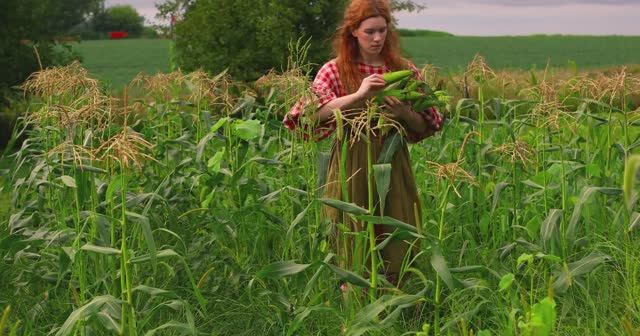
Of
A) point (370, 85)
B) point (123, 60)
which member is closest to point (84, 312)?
point (370, 85)

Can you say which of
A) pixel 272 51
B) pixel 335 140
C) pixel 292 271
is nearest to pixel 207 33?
pixel 272 51

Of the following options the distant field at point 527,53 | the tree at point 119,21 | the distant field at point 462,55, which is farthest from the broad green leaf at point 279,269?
the tree at point 119,21

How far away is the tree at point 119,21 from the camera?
65625 mm

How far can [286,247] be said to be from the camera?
4.04m

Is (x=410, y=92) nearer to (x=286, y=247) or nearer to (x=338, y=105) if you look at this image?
(x=338, y=105)

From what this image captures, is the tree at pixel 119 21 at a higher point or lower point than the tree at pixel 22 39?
lower

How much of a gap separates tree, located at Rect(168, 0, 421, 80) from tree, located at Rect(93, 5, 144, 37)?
183 feet

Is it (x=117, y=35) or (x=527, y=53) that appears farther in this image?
(x=117, y=35)

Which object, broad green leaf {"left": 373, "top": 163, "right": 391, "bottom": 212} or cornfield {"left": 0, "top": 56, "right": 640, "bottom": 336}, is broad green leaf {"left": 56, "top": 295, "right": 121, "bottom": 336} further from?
broad green leaf {"left": 373, "top": 163, "right": 391, "bottom": 212}

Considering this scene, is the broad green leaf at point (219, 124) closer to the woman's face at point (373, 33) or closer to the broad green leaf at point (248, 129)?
the broad green leaf at point (248, 129)

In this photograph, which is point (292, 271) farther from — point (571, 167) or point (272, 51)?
point (272, 51)

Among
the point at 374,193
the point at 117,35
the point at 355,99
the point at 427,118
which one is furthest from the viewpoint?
the point at 117,35

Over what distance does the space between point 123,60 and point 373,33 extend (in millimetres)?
34537

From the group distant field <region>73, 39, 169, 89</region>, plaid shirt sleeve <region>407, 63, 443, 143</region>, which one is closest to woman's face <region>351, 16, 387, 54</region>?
plaid shirt sleeve <region>407, 63, 443, 143</region>
